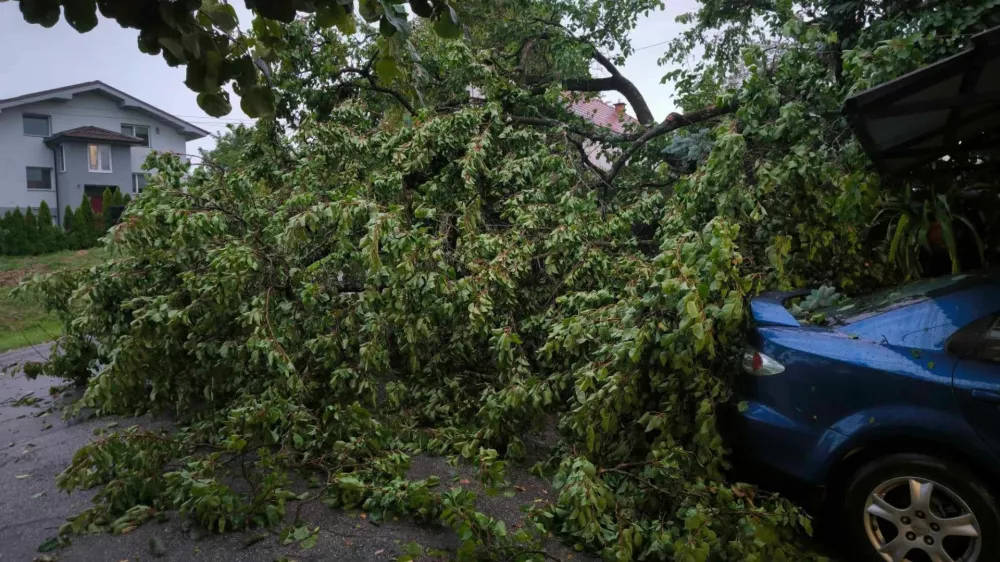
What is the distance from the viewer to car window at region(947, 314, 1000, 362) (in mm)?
2852

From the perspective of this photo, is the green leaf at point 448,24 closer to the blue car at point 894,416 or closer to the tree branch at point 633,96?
the blue car at point 894,416

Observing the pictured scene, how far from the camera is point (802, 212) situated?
16.0 feet

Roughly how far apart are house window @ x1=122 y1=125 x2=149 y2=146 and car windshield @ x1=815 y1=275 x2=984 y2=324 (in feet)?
113

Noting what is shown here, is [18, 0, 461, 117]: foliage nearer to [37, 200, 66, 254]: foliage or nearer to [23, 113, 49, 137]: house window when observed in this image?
[37, 200, 66, 254]: foliage

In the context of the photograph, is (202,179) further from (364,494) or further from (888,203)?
(888,203)

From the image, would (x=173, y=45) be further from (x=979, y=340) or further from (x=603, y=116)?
(x=603, y=116)

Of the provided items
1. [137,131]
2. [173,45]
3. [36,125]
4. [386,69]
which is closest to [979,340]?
[386,69]

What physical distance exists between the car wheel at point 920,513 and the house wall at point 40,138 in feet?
101

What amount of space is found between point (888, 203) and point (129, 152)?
34.8m

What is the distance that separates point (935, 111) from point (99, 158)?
1377 inches

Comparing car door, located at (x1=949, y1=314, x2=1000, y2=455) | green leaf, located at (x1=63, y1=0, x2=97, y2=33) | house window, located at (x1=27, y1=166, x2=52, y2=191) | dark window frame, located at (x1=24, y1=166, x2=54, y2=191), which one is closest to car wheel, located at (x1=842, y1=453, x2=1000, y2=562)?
car door, located at (x1=949, y1=314, x2=1000, y2=455)

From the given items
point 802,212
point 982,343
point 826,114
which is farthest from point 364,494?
point 826,114

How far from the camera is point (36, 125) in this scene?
29391mm

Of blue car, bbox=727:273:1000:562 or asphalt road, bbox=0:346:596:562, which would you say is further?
asphalt road, bbox=0:346:596:562
